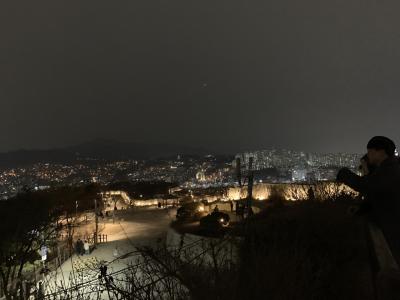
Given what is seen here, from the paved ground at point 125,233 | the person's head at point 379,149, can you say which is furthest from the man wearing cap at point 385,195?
the paved ground at point 125,233

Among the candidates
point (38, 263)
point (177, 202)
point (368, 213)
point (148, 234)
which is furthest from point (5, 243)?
point (177, 202)

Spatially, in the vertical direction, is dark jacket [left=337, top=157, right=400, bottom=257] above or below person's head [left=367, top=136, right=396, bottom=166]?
below

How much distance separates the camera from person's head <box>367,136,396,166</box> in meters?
3.63

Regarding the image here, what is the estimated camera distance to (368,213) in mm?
3539

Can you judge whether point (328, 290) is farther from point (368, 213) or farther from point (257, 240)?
point (368, 213)

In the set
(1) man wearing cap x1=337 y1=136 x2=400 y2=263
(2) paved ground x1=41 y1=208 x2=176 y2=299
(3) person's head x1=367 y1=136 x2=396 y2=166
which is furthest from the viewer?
(2) paved ground x1=41 y1=208 x2=176 y2=299

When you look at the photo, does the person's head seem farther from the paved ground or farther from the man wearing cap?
the paved ground

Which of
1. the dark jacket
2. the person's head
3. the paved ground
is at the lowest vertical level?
the paved ground

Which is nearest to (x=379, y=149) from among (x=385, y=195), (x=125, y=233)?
(x=385, y=195)

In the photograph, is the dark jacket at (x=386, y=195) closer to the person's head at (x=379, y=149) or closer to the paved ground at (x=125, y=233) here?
the person's head at (x=379, y=149)

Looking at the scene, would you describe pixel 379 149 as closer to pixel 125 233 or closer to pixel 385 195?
pixel 385 195

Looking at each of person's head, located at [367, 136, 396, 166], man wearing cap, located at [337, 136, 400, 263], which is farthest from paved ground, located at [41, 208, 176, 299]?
man wearing cap, located at [337, 136, 400, 263]

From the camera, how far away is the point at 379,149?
12.0 ft

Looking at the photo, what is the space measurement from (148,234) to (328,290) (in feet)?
64.0
